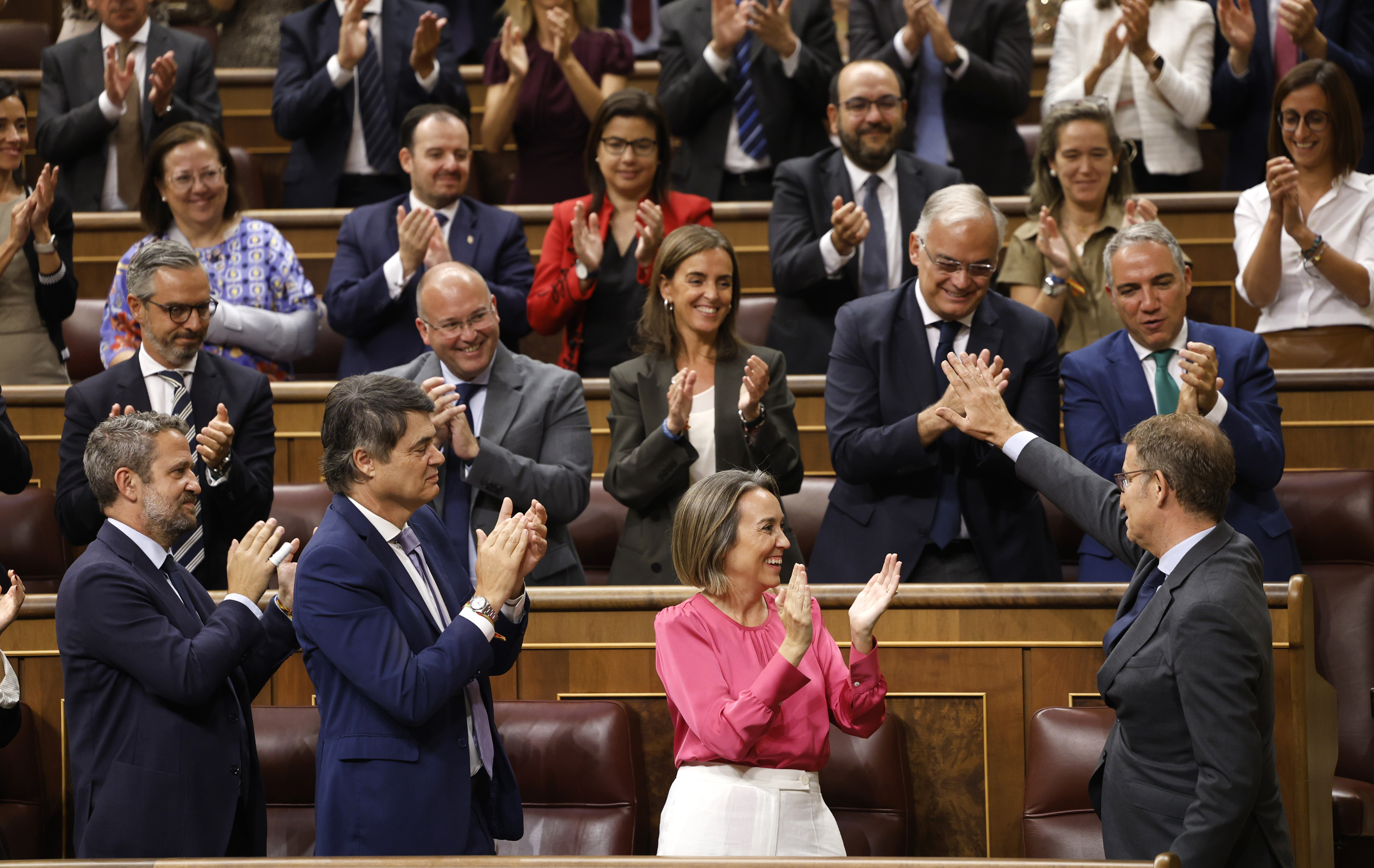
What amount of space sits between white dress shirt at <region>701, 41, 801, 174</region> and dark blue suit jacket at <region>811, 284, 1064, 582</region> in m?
1.49

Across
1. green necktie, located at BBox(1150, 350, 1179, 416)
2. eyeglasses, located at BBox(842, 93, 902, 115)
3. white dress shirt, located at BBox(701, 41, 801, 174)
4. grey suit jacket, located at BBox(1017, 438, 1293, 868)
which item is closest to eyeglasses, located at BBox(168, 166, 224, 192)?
white dress shirt, located at BBox(701, 41, 801, 174)

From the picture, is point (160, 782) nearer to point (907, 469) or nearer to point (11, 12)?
point (907, 469)

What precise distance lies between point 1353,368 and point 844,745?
1734 millimetres

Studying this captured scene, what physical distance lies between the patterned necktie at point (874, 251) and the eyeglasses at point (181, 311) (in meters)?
Result: 1.54

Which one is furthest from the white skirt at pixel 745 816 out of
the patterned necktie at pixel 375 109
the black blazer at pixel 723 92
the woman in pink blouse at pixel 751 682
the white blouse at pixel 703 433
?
the patterned necktie at pixel 375 109

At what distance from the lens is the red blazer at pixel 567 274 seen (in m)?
3.52

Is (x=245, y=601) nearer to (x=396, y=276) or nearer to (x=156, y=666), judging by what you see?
(x=156, y=666)

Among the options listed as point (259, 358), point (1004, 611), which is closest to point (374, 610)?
point (1004, 611)

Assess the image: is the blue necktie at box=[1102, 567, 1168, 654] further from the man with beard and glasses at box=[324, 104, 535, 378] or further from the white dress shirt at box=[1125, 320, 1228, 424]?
the man with beard and glasses at box=[324, 104, 535, 378]

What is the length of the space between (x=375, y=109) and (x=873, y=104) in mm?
1629

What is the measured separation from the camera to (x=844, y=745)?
8.22 feet

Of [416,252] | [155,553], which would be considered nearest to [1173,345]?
[416,252]

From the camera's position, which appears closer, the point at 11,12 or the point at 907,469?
the point at 907,469

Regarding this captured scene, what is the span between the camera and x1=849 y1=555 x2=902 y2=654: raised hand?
2207mm
